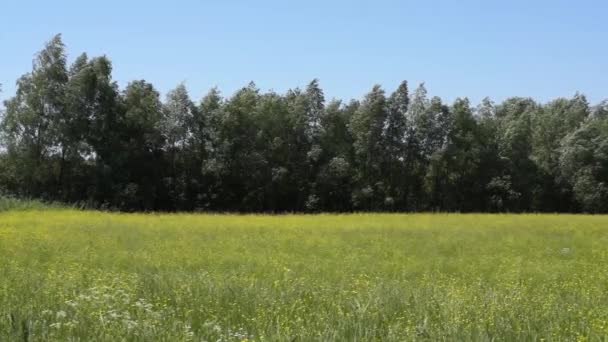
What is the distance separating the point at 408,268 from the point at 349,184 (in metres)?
44.6

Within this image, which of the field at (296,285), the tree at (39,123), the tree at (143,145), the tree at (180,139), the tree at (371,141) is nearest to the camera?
the field at (296,285)

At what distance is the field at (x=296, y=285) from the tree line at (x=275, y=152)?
101 feet

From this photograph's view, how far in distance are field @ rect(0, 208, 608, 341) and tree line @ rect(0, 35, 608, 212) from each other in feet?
101

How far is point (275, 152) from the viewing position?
5878cm

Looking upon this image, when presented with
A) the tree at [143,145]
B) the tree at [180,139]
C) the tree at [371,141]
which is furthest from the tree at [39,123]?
the tree at [371,141]

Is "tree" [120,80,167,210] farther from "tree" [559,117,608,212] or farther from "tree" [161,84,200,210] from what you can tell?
"tree" [559,117,608,212]

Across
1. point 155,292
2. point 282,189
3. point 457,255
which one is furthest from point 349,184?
point 155,292

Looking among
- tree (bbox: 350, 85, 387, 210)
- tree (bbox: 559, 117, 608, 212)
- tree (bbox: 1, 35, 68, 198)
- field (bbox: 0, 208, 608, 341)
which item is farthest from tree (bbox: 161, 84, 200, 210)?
tree (bbox: 559, 117, 608, 212)

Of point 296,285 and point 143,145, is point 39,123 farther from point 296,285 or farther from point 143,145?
point 296,285

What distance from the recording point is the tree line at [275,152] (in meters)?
52.1

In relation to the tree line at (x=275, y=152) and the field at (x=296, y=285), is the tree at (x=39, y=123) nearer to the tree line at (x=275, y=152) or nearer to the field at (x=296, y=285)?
the tree line at (x=275, y=152)

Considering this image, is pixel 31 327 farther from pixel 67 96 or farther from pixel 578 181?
pixel 578 181

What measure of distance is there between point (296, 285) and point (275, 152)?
4855cm

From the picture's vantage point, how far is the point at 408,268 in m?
14.8
